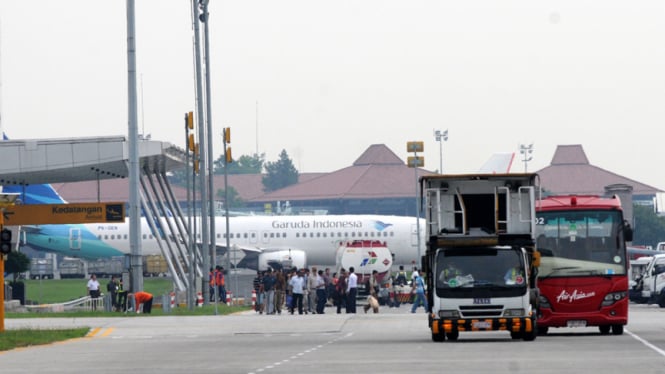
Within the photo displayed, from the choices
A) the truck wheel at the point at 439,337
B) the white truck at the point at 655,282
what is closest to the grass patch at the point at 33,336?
the truck wheel at the point at 439,337

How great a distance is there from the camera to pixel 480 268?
2906 centimetres

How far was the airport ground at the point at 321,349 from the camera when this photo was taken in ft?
72.8

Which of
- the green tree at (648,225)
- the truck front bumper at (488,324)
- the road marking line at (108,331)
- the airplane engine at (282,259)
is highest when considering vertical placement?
the green tree at (648,225)

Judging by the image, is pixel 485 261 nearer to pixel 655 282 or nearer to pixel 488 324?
pixel 488 324

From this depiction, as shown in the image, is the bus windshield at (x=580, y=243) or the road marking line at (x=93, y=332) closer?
the bus windshield at (x=580, y=243)

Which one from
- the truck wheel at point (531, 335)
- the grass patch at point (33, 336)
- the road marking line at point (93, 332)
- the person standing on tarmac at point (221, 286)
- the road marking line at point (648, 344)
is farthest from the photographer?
the person standing on tarmac at point (221, 286)

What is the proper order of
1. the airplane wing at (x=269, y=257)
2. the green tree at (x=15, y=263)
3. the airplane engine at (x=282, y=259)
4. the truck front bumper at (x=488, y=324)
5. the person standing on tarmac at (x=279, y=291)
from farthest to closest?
the airplane wing at (x=269, y=257)
the airplane engine at (x=282, y=259)
the green tree at (x=15, y=263)
the person standing on tarmac at (x=279, y=291)
the truck front bumper at (x=488, y=324)

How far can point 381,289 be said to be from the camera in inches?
2549

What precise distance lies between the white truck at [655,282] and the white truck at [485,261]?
22569 mm

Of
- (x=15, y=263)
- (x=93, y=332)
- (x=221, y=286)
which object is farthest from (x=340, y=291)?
(x=93, y=332)

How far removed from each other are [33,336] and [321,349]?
799 cm

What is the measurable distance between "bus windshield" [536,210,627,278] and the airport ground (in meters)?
1.41

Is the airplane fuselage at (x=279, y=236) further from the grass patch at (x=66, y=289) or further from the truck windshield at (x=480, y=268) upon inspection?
the truck windshield at (x=480, y=268)

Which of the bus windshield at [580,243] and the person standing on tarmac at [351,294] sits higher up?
the bus windshield at [580,243]
